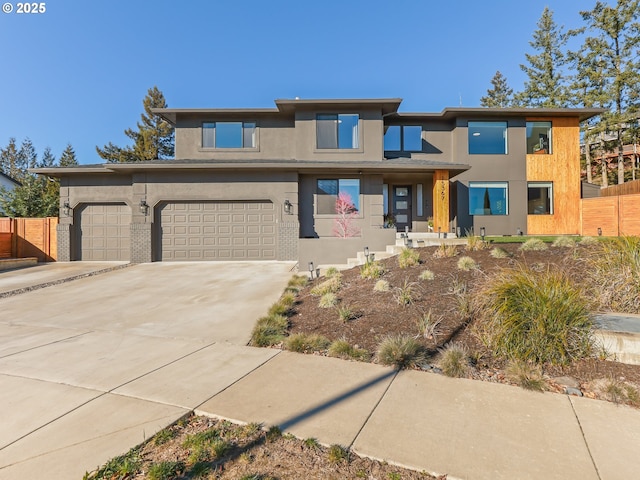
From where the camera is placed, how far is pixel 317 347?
13.4 feet

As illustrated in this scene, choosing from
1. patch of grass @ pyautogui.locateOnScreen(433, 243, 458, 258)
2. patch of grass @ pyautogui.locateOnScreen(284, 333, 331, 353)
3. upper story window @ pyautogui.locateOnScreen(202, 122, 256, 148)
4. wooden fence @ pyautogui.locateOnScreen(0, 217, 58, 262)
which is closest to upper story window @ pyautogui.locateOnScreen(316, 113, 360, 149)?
upper story window @ pyautogui.locateOnScreen(202, 122, 256, 148)

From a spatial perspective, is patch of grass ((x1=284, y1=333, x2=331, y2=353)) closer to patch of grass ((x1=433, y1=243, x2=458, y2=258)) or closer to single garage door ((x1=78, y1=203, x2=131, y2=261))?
patch of grass ((x1=433, y1=243, x2=458, y2=258))

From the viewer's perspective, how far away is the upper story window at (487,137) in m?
13.8

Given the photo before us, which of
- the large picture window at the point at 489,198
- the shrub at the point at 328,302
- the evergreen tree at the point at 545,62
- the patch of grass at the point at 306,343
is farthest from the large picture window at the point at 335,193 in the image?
the evergreen tree at the point at 545,62

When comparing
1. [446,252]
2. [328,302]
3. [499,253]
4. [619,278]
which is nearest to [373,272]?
[328,302]

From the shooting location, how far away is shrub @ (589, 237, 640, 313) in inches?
172

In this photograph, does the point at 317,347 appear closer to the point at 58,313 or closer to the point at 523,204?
the point at 58,313

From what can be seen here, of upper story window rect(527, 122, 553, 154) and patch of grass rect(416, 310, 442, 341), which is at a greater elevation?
upper story window rect(527, 122, 553, 154)

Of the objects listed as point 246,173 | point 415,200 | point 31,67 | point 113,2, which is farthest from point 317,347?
point 31,67

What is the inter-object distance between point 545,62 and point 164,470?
36000 mm

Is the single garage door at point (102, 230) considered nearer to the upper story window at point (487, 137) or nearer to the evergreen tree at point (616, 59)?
the upper story window at point (487, 137)

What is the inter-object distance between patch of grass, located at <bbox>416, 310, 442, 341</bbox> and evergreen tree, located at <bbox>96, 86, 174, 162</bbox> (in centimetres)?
3053

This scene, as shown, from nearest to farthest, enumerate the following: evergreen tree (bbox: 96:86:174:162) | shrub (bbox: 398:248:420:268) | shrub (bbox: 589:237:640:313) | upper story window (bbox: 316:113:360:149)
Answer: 1. shrub (bbox: 589:237:640:313)
2. shrub (bbox: 398:248:420:268)
3. upper story window (bbox: 316:113:360:149)
4. evergreen tree (bbox: 96:86:174:162)

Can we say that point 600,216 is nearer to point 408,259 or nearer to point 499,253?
point 499,253
